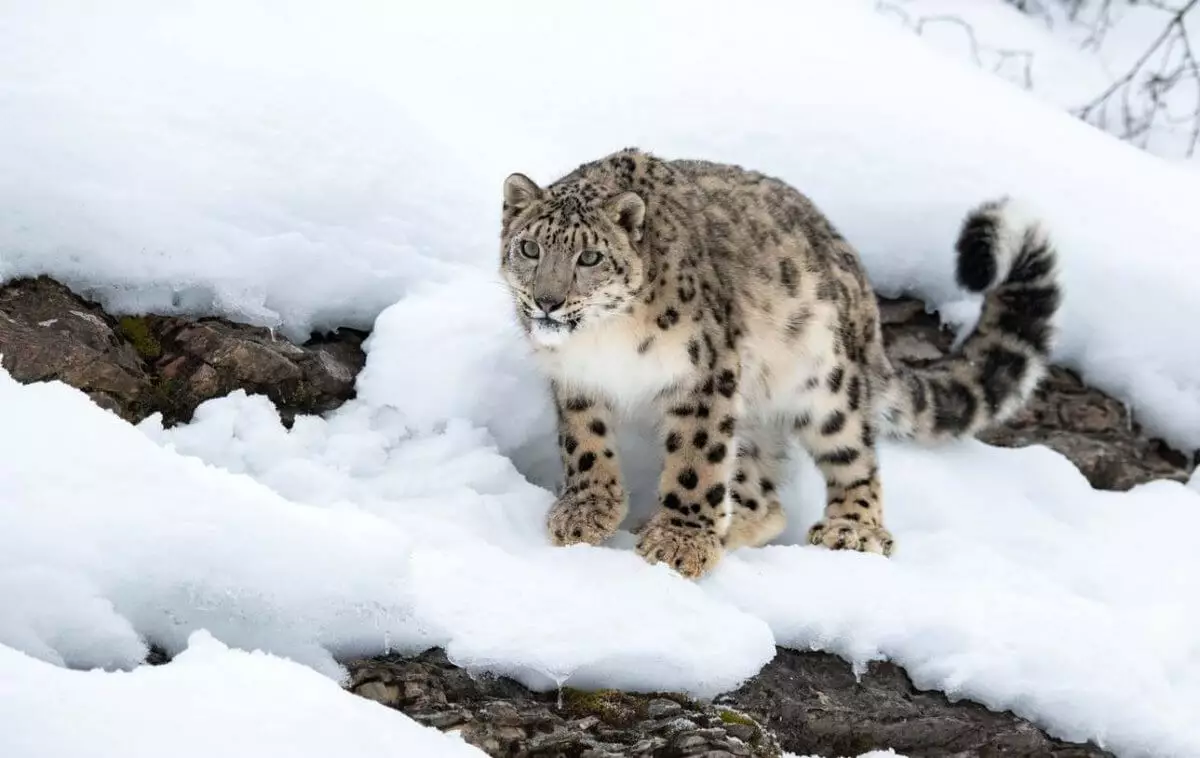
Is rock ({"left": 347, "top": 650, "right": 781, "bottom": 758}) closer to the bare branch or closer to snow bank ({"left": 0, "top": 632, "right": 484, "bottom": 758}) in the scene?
snow bank ({"left": 0, "top": 632, "right": 484, "bottom": 758})

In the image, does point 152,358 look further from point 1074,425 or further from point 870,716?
point 1074,425

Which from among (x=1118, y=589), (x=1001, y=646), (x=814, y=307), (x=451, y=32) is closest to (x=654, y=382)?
(x=814, y=307)

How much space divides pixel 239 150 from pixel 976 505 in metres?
3.06

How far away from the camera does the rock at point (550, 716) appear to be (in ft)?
10.3

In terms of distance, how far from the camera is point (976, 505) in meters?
5.10

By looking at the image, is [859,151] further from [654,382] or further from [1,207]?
[1,207]

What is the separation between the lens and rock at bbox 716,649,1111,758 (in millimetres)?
3682

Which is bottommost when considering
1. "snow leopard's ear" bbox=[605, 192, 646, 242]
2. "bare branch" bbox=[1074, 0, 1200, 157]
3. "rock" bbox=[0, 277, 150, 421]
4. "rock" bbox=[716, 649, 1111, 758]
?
"rock" bbox=[716, 649, 1111, 758]

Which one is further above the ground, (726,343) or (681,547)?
(726,343)

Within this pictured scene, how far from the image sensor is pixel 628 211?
421 cm

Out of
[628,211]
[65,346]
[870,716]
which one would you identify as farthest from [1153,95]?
[65,346]

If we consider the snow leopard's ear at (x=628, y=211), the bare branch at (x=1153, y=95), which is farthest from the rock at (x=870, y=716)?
the bare branch at (x=1153, y=95)

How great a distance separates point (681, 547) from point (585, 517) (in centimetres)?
33

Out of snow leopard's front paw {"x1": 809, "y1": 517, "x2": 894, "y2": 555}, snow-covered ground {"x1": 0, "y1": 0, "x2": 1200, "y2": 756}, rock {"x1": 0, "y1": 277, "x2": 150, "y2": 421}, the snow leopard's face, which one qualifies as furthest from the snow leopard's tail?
rock {"x1": 0, "y1": 277, "x2": 150, "y2": 421}
